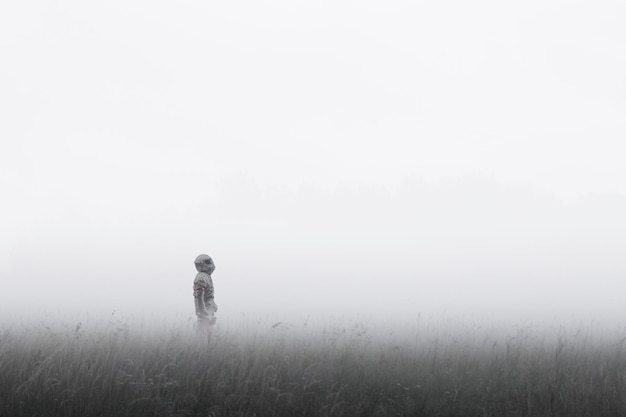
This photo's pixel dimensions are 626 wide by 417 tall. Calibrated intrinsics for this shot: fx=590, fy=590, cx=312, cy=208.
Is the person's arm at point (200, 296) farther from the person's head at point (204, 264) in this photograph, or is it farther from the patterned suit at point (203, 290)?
the person's head at point (204, 264)

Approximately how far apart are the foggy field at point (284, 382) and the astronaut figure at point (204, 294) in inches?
47.8

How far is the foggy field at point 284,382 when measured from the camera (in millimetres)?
7070

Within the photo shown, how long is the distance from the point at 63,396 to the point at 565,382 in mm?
6854

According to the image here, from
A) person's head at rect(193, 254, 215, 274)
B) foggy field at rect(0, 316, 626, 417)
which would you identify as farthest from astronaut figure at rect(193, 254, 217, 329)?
foggy field at rect(0, 316, 626, 417)

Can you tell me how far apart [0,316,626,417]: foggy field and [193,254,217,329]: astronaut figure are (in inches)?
47.8

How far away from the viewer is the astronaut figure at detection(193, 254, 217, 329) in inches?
453

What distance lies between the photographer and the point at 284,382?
26.4 feet

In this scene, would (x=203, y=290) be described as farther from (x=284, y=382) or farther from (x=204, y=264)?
(x=284, y=382)

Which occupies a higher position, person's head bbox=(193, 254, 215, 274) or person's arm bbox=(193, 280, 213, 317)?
person's head bbox=(193, 254, 215, 274)

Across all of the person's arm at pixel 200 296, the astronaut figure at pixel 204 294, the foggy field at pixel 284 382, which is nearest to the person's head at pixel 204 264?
the astronaut figure at pixel 204 294

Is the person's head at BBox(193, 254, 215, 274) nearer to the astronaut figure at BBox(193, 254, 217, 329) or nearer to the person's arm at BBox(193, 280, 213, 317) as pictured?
the astronaut figure at BBox(193, 254, 217, 329)

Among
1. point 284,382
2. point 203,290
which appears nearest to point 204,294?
point 203,290

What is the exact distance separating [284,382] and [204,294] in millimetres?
4078

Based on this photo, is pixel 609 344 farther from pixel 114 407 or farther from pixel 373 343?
pixel 114 407
